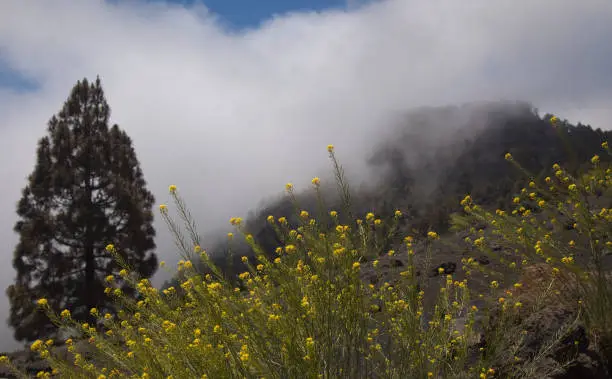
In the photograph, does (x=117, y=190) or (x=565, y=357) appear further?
(x=117, y=190)

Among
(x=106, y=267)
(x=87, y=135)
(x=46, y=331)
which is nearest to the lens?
(x=46, y=331)

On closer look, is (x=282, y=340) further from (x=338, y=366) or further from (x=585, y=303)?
(x=585, y=303)

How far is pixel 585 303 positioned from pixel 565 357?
0.49 m

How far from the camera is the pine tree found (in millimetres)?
15766

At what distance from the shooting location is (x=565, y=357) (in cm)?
397

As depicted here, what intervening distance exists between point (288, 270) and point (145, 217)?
1592 cm

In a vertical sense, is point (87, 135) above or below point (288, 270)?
above

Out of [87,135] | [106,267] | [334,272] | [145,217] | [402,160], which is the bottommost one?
[334,272]

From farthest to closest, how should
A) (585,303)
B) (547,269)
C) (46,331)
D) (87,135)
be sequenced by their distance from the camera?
(87,135) → (46,331) → (547,269) → (585,303)

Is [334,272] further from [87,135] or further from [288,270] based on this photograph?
[87,135]

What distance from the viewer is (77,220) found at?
656 inches

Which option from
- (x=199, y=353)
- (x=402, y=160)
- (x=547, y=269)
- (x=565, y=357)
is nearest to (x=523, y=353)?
(x=565, y=357)

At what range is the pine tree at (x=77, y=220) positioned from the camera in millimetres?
15766

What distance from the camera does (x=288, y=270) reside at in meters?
2.83
